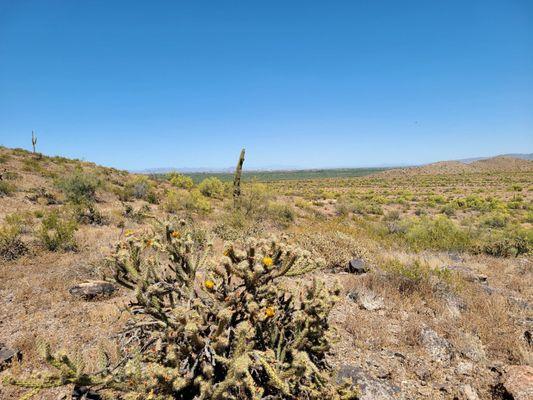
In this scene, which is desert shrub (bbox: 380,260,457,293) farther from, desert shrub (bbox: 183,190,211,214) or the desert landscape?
desert shrub (bbox: 183,190,211,214)

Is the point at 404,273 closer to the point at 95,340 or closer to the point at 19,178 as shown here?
the point at 95,340

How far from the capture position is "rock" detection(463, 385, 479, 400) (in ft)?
10.7

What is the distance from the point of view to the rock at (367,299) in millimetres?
5258

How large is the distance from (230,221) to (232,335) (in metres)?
8.94

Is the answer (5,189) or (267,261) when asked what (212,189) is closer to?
(5,189)

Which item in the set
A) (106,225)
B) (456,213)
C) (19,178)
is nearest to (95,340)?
(106,225)

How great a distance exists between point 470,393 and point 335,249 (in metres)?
4.51

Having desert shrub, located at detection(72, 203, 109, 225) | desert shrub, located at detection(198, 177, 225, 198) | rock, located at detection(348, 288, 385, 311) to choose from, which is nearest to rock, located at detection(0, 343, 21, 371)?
rock, located at detection(348, 288, 385, 311)

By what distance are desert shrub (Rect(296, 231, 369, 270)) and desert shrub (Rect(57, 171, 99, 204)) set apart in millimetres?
12089

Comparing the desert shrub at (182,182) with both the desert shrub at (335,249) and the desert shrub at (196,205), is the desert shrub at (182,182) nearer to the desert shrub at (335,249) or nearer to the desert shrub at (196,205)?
the desert shrub at (196,205)

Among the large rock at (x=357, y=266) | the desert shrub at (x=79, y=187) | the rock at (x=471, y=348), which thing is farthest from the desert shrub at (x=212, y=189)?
the rock at (x=471, y=348)

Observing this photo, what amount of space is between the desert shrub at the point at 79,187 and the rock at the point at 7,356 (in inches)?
479

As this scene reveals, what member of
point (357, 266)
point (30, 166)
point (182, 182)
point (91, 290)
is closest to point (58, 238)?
point (91, 290)

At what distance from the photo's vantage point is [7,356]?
12.3ft
